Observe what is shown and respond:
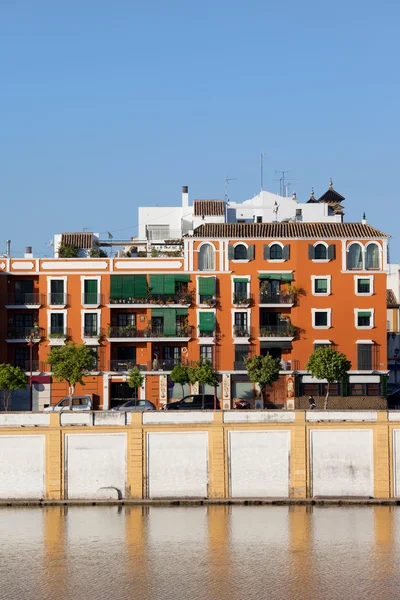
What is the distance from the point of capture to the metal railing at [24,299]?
88.1m

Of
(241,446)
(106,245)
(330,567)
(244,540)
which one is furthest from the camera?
(106,245)

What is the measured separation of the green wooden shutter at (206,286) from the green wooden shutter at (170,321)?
248cm

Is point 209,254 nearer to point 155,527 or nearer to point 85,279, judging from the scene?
point 85,279

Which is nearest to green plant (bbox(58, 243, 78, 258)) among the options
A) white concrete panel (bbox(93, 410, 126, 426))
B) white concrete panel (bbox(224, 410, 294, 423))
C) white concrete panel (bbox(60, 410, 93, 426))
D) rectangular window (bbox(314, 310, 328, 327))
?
rectangular window (bbox(314, 310, 328, 327))

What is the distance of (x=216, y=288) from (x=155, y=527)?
3532 centimetres

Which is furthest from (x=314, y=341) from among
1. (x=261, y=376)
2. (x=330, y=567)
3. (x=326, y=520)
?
(x=330, y=567)

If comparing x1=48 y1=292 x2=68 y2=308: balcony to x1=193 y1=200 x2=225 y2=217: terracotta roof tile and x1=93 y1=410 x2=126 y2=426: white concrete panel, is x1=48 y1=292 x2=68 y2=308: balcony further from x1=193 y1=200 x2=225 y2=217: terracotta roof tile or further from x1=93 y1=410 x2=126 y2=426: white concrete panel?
x1=93 y1=410 x2=126 y2=426: white concrete panel

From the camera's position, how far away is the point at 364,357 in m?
87.8

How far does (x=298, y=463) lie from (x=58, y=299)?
33.8 meters

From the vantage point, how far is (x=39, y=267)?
88250mm

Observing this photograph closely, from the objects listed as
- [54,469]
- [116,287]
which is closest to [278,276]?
[116,287]

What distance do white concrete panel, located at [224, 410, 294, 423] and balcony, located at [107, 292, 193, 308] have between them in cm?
2937

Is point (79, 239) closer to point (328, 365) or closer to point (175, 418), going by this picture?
point (328, 365)

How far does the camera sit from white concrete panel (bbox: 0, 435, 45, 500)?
193 ft
